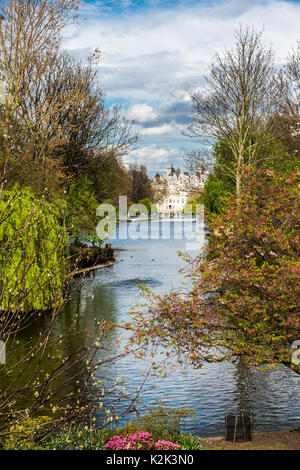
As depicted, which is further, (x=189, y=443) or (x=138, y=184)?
(x=138, y=184)

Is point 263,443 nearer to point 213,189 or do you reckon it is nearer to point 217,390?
point 217,390

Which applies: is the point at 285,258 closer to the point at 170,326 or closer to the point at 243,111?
the point at 170,326

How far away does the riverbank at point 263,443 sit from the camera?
29.8 ft

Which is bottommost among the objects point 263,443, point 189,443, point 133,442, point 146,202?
point 263,443

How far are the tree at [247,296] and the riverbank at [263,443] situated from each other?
132cm

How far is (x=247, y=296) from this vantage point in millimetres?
9078

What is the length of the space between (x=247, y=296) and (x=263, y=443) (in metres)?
→ 2.51

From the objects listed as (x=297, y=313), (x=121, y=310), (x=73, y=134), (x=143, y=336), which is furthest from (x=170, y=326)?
(x=73, y=134)

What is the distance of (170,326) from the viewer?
9695 mm

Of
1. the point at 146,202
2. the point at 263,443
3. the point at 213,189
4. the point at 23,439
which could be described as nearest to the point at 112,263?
the point at 213,189

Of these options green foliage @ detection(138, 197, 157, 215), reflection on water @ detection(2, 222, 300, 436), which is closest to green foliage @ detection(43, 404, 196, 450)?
reflection on water @ detection(2, 222, 300, 436)

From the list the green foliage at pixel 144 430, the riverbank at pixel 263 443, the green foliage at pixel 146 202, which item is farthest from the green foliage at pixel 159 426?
the green foliage at pixel 146 202
